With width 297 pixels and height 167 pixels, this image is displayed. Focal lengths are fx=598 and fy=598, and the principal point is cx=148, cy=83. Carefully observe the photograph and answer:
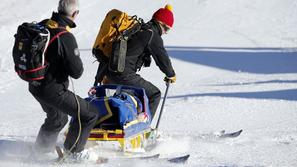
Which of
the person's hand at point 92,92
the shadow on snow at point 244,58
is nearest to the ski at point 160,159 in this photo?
the person's hand at point 92,92

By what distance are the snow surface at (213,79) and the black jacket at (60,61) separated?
969 millimetres

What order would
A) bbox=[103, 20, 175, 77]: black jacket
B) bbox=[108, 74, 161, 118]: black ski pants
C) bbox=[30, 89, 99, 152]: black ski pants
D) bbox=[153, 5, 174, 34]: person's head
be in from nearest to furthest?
bbox=[30, 89, 99, 152]: black ski pants
bbox=[103, 20, 175, 77]: black jacket
bbox=[108, 74, 161, 118]: black ski pants
bbox=[153, 5, 174, 34]: person's head

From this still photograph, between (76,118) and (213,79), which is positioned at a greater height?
(76,118)

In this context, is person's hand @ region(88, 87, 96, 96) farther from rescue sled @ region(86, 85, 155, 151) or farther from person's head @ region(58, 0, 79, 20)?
person's head @ region(58, 0, 79, 20)

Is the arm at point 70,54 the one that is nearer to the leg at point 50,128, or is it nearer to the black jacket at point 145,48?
the leg at point 50,128

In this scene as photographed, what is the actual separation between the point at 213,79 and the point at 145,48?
5.24 m

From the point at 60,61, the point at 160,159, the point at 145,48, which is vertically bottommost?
the point at 160,159

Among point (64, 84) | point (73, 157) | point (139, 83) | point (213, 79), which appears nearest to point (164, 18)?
point (139, 83)

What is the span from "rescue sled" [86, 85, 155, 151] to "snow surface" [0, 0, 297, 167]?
0.35 metres

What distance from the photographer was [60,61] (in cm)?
617

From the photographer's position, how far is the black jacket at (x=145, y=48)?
25.2ft

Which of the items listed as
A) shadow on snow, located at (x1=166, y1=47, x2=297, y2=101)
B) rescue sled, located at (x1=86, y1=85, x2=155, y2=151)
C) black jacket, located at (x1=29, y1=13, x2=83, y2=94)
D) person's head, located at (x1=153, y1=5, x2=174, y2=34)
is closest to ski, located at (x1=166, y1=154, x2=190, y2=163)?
rescue sled, located at (x1=86, y1=85, x2=155, y2=151)

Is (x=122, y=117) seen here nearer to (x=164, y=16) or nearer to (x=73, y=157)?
(x=73, y=157)

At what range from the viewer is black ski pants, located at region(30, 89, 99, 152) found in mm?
6359
